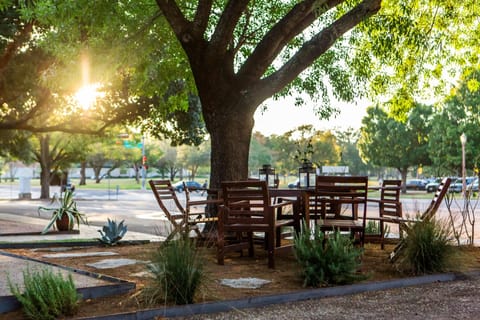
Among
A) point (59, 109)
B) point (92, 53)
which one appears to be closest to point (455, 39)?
point (92, 53)

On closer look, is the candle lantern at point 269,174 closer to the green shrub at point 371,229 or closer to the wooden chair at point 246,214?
the green shrub at point 371,229

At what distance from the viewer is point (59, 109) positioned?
26.6 meters

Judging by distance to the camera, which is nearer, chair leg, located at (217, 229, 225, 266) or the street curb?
the street curb

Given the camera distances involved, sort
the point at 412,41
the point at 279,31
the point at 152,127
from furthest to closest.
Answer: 1. the point at 152,127
2. the point at 412,41
3. the point at 279,31

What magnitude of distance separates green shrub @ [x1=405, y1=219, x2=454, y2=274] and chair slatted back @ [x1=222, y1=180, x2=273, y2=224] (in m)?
1.73

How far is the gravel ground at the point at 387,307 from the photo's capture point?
558 cm

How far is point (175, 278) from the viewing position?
5793 millimetres

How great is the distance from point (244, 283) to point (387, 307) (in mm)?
1614

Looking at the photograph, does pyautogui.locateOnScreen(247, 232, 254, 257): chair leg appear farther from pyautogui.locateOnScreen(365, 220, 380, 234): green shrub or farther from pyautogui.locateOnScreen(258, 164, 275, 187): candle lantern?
pyautogui.locateOnScreen(365, 220, 380, 234): green shrub

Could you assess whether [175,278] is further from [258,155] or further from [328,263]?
[258,155]

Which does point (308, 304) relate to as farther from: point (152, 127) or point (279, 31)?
point (152, 127)

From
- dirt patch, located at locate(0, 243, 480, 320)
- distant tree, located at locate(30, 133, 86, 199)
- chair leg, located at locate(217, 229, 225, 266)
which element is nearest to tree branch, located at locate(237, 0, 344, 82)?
dirt patch, located at locate(0, 243, 480, 320)

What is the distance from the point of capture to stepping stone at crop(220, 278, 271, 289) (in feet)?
21.9

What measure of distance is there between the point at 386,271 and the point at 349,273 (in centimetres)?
117
